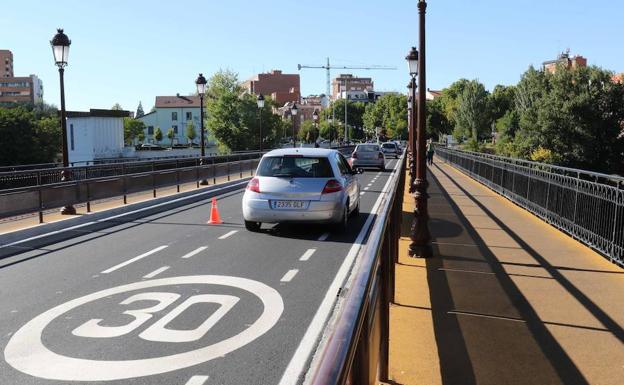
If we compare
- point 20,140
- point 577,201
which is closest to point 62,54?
point 577,201

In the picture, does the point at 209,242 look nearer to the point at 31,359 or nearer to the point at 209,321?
the point at 209,321

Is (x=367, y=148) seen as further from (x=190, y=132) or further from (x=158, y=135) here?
(x=158, y=135)

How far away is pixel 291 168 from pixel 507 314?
6590 mm

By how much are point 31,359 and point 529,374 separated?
402 centimetres

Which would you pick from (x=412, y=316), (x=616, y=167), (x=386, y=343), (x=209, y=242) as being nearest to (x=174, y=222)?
(x=209, y=242)

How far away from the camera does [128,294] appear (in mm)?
6996

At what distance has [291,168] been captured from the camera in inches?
461

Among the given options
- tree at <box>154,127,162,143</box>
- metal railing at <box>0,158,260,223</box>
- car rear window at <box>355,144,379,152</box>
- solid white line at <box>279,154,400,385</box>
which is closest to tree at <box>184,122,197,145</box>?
tree at <box>154,127,162,143</box>

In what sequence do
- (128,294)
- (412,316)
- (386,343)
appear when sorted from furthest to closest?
(128,294)
(412,316)
(386,343)

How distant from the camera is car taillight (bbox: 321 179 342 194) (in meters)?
11.2

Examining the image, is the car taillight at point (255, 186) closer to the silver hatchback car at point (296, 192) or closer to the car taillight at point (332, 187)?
the silver hatchback car at point (296, 192)

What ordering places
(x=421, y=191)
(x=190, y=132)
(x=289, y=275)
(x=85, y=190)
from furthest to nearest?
(x=190, y=132) → (x=85, y=190) → (x=421, y=191) → (x=289, y=275)

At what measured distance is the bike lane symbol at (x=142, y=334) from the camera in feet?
15.3

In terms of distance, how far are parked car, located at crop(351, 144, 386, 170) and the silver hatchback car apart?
2347 centimetres
